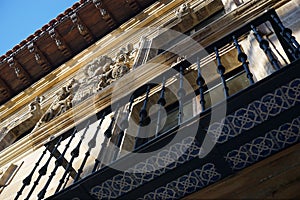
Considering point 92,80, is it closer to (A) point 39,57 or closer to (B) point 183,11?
(B) point 183,11

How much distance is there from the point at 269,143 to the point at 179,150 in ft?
1.93

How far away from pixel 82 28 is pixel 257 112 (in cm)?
798

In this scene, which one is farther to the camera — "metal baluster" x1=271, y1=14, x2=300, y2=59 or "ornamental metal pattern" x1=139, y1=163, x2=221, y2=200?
"metal baluster" x1=271, y1=14, x2=300, y2=59

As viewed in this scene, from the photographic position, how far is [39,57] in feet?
32.9

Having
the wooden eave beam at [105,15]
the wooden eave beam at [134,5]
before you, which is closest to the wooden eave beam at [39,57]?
the wooden eave beam at [105,15]

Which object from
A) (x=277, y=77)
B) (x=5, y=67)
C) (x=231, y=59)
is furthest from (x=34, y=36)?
(x=277, y=77)

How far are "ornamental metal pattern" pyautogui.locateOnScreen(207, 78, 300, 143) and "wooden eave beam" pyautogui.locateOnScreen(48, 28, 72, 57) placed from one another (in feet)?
26.4

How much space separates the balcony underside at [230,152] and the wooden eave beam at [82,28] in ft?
24.6

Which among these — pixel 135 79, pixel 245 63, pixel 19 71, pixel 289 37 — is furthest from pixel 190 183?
pixel 19 71

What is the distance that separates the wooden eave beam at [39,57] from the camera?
987cm

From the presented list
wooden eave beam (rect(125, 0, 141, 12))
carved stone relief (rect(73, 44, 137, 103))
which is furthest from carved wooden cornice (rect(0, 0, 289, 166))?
wooden eave beam (rect(125, 0, 141, 12))

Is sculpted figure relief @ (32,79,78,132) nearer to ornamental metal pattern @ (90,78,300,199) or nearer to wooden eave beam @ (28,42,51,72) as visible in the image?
wooden eave beam @ (28,42,51,72)

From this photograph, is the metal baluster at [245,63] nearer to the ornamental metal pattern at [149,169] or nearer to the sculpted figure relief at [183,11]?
the ornamental metal pattern at [149,169]

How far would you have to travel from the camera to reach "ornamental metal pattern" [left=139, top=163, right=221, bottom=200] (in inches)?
99.8
